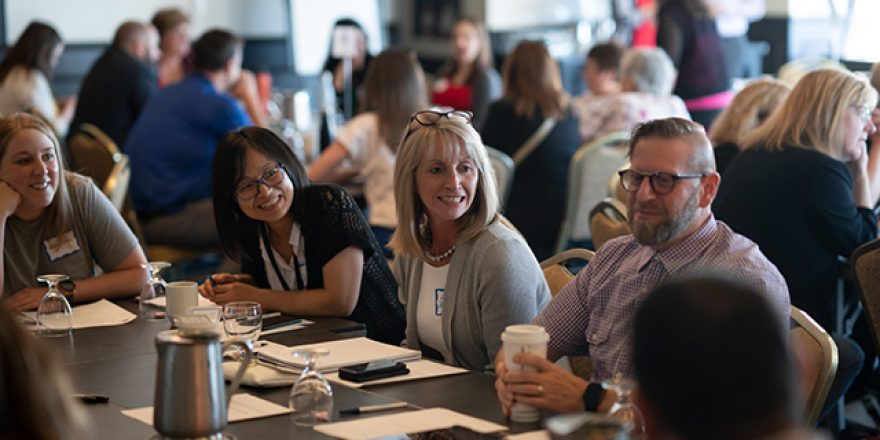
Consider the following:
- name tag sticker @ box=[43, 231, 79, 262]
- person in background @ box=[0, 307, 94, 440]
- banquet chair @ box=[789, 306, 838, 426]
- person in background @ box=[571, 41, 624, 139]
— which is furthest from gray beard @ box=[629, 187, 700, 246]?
person in background @ box=[571, 41, 624, 139]

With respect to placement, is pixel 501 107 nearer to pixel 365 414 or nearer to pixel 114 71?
pixel 114 71

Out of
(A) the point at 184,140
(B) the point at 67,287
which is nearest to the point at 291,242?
(B) the point at 67,287

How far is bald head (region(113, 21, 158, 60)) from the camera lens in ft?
25.0

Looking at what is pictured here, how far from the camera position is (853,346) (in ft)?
12.2

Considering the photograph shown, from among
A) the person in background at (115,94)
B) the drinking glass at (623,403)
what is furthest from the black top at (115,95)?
the drinking glass at (623,403)

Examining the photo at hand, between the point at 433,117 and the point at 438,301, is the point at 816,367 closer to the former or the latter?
the point at 438,301

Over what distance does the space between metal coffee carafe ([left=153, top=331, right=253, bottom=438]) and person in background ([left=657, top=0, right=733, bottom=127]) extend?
5.96 meters

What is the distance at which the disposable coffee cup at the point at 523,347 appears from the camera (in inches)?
90.7

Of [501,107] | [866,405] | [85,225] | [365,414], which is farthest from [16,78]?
[365,414]

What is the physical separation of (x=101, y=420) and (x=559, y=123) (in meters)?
4.28

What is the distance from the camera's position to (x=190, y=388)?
2.09 metres

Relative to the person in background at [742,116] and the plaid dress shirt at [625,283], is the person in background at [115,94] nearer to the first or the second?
the person in background at [742,116]

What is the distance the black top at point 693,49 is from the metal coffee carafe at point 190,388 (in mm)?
6020

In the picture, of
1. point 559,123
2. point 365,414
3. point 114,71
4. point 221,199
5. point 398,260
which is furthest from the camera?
point 114,71
